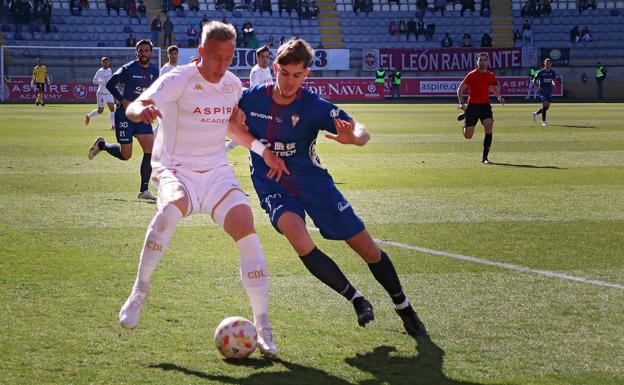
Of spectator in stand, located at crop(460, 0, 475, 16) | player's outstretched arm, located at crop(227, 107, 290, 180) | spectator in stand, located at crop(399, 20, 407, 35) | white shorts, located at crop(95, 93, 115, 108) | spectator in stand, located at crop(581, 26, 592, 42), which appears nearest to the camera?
player's outstretched arm, located at crop(227, 107, 290, 180)

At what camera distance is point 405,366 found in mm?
5516

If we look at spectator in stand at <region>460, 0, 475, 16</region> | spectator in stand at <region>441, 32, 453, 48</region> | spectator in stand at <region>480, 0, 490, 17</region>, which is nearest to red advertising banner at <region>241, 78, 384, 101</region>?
spectator in stand at <region>441, 32, 453, 48</region>

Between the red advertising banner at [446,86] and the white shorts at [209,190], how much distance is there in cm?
4656

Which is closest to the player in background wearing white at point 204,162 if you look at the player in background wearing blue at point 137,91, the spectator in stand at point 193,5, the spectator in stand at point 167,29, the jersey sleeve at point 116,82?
the player in background wearing blue at point 137,91

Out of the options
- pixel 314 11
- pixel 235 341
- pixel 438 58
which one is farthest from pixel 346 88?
pixel 235 341

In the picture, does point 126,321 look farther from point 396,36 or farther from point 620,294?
point 396,36

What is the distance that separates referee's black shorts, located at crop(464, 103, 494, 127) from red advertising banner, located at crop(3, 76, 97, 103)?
2940 cm

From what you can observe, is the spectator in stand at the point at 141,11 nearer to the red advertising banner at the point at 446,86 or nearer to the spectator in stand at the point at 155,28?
the spectator in stand at the point at 155,28

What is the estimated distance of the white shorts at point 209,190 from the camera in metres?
5.93

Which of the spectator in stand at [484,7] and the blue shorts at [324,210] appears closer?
the blue shorts at [324,210]

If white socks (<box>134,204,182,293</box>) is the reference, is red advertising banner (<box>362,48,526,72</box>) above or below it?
above

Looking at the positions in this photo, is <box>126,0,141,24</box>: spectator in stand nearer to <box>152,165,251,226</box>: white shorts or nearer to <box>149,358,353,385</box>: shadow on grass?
<box>152,165,251,226</box>: white shorts

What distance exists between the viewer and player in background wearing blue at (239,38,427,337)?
620cm

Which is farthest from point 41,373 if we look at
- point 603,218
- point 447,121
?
point 447,121
